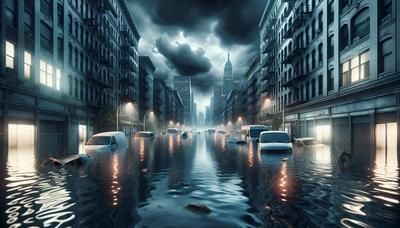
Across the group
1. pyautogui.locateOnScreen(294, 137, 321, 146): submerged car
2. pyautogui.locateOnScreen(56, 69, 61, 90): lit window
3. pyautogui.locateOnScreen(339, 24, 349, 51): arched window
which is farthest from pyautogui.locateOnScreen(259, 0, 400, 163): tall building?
pyautogui.locateOnScreen(56, 69, 61, 90): lit window

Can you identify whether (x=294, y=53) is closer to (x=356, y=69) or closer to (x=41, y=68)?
(x=356, y=69)

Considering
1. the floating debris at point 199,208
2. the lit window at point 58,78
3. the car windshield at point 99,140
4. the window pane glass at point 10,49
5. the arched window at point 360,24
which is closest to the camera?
the floating debris at point 199,208

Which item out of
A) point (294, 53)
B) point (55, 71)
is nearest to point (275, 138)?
point (55, 71)

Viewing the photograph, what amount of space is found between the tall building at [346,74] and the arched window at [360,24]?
0.25 ft

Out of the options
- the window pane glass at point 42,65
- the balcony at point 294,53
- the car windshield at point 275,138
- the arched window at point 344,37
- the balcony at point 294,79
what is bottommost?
the car windshield at point 275,138

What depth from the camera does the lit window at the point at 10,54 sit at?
20750 millimetres

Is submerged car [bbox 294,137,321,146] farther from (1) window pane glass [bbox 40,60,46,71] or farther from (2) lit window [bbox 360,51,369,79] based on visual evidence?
(1) window pane glass [bbox 40,60,46,71]

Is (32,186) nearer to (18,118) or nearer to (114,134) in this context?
(114,134)

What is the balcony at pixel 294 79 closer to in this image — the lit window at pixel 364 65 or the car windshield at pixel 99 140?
the lit window at pixel 364 65

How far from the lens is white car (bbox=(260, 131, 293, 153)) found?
18281mm

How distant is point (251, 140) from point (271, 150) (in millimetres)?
17801

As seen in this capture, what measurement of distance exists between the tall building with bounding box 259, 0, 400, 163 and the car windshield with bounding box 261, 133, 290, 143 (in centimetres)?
452

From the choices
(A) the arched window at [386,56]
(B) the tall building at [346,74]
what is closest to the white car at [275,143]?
(B) the tall building at [346,74]

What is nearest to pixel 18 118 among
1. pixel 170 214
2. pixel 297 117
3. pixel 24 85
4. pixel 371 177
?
pixel 24 85
